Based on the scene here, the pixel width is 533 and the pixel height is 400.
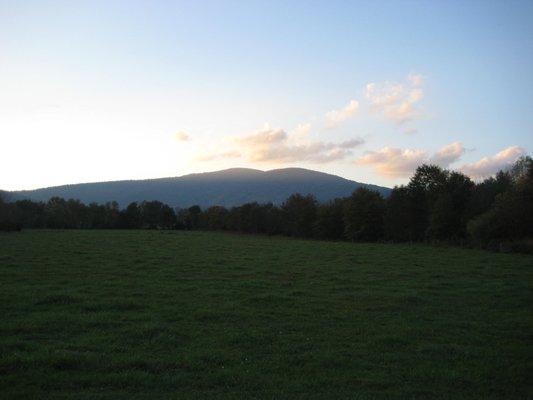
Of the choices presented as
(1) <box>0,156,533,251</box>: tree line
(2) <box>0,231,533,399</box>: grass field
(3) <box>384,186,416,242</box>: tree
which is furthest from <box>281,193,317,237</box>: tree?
(2) <box>0,231,533,399</box>: grass field

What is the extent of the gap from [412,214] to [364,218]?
8.79 m

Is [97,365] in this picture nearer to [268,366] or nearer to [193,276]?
[268,366]

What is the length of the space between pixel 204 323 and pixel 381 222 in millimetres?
63630

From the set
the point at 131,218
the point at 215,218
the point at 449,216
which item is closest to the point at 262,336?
the point at 449,216

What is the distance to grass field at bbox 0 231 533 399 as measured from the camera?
879 centimetres

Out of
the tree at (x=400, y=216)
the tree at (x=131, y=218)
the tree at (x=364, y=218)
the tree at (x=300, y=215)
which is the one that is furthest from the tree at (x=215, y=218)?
the tree at (x=400, y=216)

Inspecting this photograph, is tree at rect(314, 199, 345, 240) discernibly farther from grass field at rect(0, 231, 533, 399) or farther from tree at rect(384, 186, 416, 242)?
grass field at rect(0, 231, 533, 399)

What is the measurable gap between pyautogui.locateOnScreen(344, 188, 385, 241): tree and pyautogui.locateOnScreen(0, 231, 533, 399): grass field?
48.0 meters

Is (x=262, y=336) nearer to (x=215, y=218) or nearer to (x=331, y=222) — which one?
(x=331, y=222)

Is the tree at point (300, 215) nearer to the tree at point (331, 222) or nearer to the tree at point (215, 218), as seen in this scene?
the tree at point (331, 222)

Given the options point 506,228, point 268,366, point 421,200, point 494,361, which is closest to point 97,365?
point 268,366

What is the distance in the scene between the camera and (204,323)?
1381 centimetres

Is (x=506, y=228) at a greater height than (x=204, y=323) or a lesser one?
greater

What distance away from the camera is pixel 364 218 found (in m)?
72.9
